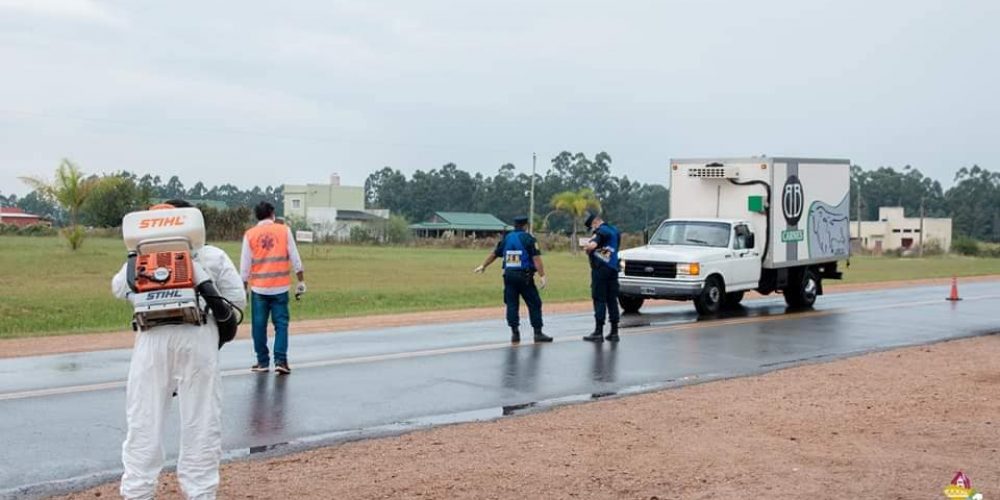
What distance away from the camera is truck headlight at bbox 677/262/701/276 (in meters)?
20.2

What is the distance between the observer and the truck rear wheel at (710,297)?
20.5m

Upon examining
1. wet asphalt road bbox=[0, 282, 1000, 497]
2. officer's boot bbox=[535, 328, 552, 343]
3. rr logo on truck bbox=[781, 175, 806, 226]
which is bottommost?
wet asphalt road bbox=[0, 282, 1000, 497]

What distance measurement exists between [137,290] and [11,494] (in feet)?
5.98

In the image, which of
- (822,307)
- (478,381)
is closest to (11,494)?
(478,381)

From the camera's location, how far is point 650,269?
20.7 metres

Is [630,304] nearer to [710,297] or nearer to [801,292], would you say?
[710,297]

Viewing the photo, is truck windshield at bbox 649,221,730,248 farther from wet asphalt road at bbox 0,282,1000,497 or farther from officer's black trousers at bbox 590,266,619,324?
officer's black trousers at bbox 590,266,619,324

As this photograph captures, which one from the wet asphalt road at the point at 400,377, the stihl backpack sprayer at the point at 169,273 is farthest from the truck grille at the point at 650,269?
the stihl backpack sprayer at the point at 169,273

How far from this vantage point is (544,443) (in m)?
8.15

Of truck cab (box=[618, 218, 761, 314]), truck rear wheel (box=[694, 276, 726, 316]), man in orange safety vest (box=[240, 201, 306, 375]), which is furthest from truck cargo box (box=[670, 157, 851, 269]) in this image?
man in orange safety vest (box=[240, 201, 306, 375])

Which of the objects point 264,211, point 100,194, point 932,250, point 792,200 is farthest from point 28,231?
point 264,211

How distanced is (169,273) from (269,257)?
5.60 m

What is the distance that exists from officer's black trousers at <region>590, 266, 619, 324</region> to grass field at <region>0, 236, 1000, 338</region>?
7.16 meters

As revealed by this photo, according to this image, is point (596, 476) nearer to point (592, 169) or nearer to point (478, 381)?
point (478, 381)
